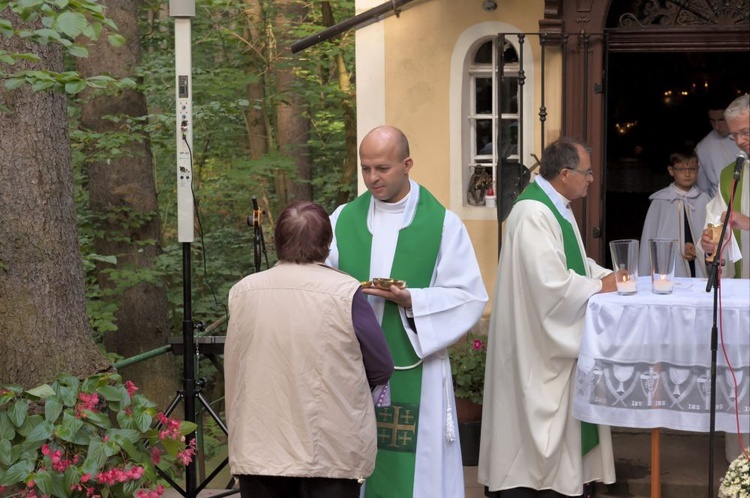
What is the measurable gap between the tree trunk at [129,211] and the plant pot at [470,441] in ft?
15.0

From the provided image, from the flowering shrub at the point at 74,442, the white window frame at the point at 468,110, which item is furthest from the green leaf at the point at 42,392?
the white window frame at the point at 468,110

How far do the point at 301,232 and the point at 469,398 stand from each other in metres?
3.22

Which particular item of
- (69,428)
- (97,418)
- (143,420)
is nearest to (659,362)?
(143,420)

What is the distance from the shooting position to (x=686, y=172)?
8555 mm

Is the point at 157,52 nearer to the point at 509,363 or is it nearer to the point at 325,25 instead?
the point at 325,25

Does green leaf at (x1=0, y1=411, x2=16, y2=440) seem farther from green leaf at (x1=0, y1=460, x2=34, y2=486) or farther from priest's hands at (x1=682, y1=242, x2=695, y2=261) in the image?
priest's hands at (x1=682, y1=242, x2=695, y2=261)

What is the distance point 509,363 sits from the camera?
5906mm

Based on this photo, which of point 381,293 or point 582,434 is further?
point 582,434

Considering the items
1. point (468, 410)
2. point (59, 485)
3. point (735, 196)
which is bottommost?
point (468, 410)

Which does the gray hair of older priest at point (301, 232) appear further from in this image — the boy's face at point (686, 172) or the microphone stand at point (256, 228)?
the boy's face at point (686, 172)

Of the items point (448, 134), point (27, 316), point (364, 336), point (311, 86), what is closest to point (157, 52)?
point (311, 86)

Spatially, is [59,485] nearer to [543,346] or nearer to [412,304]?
[412,304]

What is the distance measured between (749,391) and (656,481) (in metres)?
0.69

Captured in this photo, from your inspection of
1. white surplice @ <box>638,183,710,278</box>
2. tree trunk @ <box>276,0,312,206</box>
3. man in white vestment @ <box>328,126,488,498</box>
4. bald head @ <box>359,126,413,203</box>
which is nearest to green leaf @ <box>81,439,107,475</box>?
man in white vestment @ <box>328,126,488,498</box>
